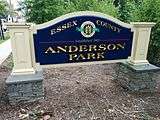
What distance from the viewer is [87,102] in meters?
4.57

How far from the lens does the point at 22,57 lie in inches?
177

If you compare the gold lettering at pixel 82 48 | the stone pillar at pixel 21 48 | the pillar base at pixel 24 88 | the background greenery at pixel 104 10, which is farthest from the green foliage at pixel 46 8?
the pillar base at pixel 24 88

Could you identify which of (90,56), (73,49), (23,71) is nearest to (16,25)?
(23,71)

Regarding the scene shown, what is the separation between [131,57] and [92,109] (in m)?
1.64

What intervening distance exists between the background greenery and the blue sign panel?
1992mm

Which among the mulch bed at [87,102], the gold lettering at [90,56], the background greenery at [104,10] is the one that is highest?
the background greenery at [104,10]

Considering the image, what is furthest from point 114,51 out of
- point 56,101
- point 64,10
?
point 64,10

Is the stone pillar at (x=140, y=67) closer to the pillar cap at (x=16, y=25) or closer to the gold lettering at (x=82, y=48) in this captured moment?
the gold lettering at (x=82, y=48)

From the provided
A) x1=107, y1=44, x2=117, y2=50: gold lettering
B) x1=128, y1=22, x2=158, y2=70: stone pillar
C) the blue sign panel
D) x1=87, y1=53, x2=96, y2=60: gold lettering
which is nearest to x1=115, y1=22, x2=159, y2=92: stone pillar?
x1=128, y1=22, x2=158, y2=70: stone pillar

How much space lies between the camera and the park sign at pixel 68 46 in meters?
4.38

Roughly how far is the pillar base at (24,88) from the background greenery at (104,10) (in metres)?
3.84

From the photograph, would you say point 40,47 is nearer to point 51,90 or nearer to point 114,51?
point 51,90

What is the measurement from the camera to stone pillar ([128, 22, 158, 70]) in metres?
5.01

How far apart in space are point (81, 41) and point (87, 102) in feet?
4.13
